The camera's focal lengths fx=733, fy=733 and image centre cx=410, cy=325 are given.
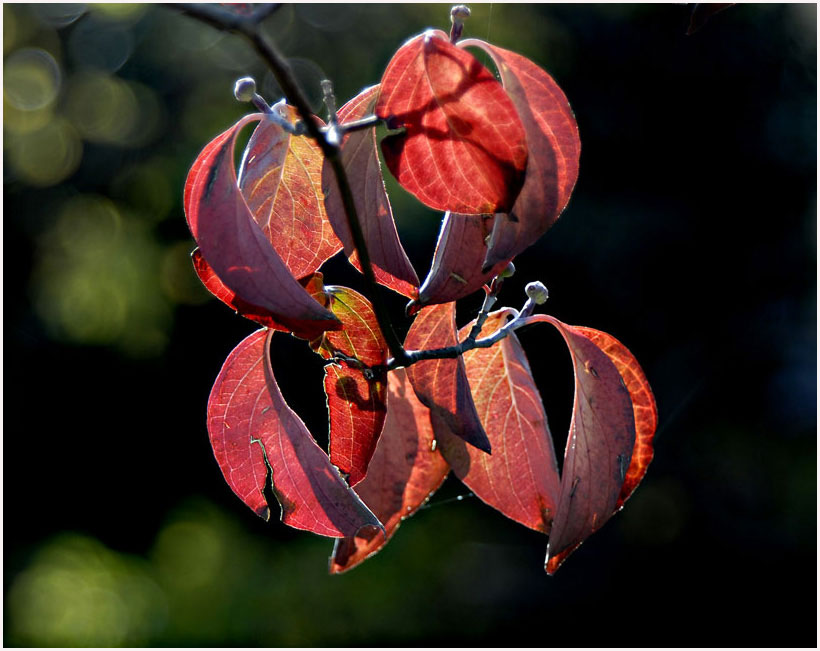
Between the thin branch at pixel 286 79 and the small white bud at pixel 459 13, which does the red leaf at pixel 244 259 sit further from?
the small white bud at pixel 459 13

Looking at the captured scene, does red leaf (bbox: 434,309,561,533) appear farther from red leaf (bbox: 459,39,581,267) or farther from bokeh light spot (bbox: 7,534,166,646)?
bokeh light spot (bbox: 7,534,166,646)

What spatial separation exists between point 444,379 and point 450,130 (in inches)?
6.4

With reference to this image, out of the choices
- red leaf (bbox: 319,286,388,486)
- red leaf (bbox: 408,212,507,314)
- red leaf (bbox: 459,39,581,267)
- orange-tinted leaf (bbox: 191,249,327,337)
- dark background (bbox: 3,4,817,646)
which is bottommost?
dark background (bbox: 3,4,817,646)

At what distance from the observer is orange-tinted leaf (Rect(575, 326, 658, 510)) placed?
22.8 inches

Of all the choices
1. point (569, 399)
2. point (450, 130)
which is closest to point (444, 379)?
point (450, 130)

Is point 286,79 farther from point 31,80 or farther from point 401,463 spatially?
point 31,80

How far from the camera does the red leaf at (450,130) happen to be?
0.42 metres

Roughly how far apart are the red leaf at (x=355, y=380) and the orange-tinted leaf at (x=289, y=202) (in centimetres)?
3

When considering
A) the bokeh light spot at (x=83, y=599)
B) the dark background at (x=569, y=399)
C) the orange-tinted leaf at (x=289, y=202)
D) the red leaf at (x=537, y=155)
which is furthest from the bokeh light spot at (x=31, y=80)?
the red leaf at (x=537, y=155)

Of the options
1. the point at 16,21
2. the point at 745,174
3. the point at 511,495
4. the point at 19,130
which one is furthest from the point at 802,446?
the point at 16,21

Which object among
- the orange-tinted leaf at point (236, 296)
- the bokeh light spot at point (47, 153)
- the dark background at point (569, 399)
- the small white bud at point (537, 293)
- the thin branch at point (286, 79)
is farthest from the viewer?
the bokeh light spot at point (47, 153)

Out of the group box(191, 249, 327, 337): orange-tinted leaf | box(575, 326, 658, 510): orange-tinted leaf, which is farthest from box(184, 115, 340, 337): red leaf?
box(575, 326, 658, 510): orange-tinted leaf

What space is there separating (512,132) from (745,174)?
262 cm

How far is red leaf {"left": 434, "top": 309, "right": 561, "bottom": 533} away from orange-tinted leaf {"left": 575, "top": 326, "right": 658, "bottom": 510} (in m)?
0.06
